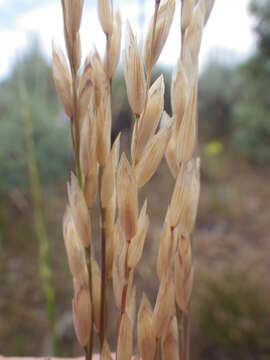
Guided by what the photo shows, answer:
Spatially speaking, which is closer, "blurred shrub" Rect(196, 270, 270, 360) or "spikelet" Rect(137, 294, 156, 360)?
"spikelet" Rect(137, 294, 156, 360)

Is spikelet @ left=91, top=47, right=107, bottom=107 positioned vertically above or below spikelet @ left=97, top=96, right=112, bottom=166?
above

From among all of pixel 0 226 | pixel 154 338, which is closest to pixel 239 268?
pixel 0 226

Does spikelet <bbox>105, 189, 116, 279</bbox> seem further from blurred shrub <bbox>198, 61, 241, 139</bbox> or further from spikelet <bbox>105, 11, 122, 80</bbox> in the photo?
blurred shrub <bbox>198, 61, 241, 139</bbox>

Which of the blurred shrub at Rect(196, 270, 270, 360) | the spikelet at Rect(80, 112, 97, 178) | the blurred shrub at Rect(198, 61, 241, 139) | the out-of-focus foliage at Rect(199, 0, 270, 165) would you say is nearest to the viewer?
the spikelet at Rect(80, 112, 97, 178)

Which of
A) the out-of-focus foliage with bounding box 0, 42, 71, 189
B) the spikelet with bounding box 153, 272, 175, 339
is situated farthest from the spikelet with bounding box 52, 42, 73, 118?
the out-of-focus foliage with bounding box 0, 42, 71, 189

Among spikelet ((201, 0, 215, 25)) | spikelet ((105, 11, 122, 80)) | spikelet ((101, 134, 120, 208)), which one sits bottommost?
spikelet ((101, 134, 120, 208))
